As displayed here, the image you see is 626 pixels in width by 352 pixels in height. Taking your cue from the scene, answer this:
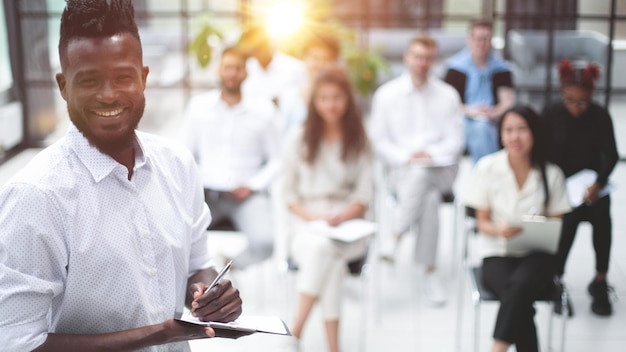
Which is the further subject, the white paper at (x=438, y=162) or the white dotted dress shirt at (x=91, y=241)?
the white paper at (x=438, y=162)

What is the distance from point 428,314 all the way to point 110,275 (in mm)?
2971

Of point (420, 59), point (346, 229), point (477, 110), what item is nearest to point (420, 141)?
point (420, 59)

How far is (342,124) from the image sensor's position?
165 inches

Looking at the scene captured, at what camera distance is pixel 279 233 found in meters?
5.61

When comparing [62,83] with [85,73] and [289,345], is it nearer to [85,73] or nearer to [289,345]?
[85,73]

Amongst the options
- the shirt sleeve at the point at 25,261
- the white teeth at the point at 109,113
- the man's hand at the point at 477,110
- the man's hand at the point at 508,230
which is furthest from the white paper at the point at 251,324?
the man's hand at the point at 477,110

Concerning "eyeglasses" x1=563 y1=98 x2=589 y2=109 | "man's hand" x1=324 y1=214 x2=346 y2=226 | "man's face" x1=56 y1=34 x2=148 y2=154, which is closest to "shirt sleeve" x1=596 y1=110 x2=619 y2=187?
"eyeglasses" x1=563 y1=98 x2=589 y2=109

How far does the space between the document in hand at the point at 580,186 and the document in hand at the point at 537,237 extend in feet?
1.59

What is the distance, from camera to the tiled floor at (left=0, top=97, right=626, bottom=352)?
13.2 feet

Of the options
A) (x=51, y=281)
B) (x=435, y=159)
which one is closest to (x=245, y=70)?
(x=435, y=159)

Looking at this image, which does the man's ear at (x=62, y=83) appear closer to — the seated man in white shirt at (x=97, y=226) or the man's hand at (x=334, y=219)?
the seated man in white shirt at (x=97, y=226)

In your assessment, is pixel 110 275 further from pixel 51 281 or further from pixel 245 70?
pixel 245 70

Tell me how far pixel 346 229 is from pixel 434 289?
90cm

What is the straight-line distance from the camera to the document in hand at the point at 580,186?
407 cm
